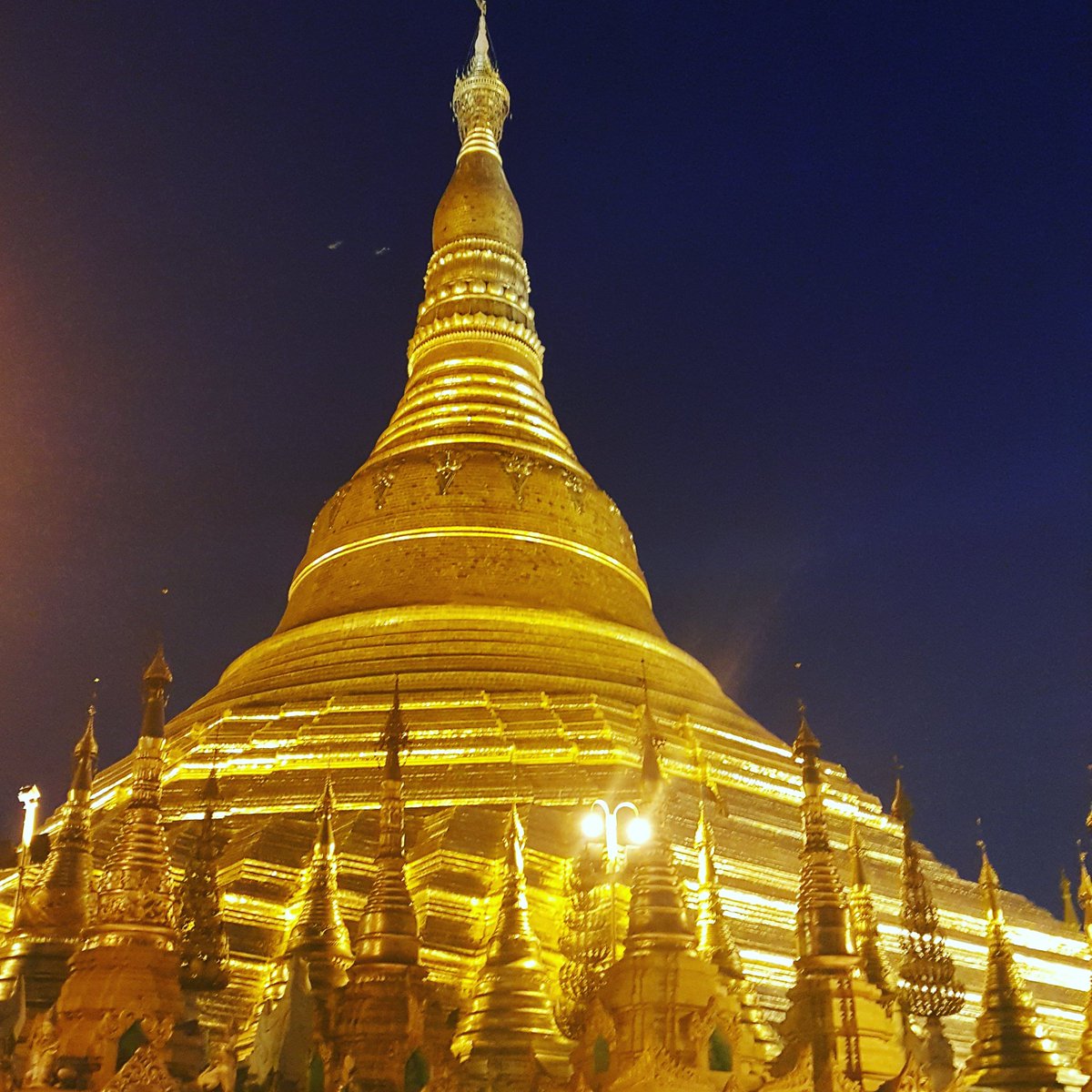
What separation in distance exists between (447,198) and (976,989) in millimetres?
16610

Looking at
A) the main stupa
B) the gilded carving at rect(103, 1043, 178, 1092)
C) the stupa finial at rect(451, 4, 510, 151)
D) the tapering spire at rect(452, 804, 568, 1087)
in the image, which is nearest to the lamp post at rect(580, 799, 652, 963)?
the tapering spire at rect(452, 804, 568, 1087)

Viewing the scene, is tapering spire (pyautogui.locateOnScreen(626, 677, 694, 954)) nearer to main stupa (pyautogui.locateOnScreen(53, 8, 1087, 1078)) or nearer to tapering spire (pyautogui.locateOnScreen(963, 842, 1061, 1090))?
tapering spire (pyautogui.locateOnScreen(963, 842, 1061, 1090))

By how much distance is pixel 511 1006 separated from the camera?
920cm

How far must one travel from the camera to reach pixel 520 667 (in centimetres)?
1748

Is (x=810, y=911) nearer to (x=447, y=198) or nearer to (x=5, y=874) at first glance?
(x=5, y=874)

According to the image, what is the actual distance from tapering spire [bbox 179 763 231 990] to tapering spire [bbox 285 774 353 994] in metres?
0.81

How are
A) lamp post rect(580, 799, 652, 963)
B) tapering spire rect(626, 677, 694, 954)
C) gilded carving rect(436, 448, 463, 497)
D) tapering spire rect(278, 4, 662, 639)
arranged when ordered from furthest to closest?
gilded carving rect(436, 448, 463, 497)
tapering spire rect(278, 4, 662, 639)
lamp post rect(580, 799, 652, 963)
tapering spire rect(626, 677, 694, 954)

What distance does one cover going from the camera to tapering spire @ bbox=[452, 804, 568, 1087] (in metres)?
8.73

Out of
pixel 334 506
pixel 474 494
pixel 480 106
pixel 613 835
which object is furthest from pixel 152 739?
pixel 480 106

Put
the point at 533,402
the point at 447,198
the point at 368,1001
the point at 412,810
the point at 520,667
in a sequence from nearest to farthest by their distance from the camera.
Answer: the point at 368,1001
the point at 412,810
the point at 520,667
the point at 533,402
the point at 447,198

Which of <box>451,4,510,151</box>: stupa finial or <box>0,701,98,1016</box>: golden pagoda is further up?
<box>451,4,510,151</box>: stupa finial

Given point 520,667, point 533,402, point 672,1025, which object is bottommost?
point 672,1025

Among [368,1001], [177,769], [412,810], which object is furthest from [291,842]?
[368,1001]

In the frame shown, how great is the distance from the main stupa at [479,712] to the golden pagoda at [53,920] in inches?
107
